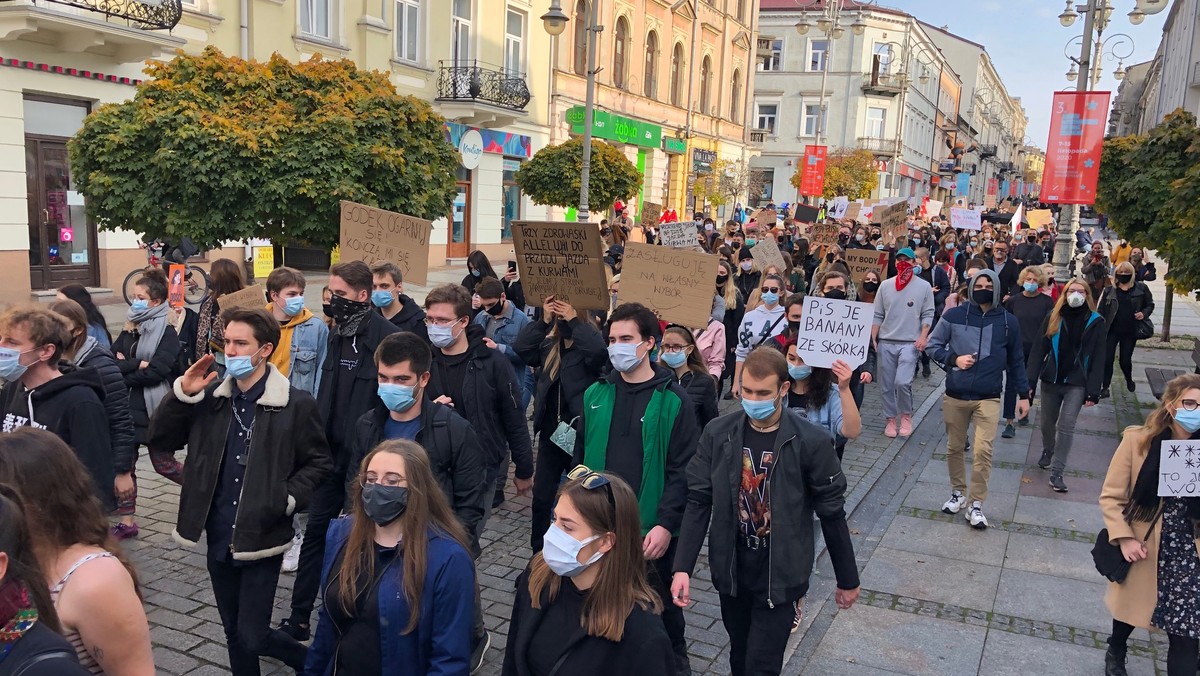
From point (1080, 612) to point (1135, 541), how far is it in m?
1.51

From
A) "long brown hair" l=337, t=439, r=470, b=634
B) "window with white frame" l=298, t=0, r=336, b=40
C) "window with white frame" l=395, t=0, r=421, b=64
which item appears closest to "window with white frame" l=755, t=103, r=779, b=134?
"window with white frame" l=395, t=0, r=421, b=64

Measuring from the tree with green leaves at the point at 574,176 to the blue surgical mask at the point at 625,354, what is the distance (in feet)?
59.0

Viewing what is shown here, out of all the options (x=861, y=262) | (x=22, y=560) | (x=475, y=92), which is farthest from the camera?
(x=475, y=92)

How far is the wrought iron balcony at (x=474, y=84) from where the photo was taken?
80.2ft

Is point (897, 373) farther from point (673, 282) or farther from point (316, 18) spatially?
point (316, 18)

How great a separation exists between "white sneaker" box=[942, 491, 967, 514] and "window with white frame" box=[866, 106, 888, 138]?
58.2m

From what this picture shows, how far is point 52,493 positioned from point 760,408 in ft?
8.59

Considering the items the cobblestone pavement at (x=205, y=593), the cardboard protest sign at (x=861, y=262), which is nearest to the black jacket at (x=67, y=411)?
the cobblestone pavement at (x=205, y=593)

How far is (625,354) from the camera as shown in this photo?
4.61 meters

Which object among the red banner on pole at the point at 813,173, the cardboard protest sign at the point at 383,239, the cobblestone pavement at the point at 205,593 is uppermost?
the red banner on pole at the point at 813,173

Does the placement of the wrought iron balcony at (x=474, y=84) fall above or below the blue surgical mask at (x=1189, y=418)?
above

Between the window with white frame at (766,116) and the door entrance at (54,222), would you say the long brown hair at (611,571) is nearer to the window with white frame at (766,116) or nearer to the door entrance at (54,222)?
the door entrance at (54,222)

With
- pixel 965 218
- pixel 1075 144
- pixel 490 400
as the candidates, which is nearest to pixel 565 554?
pixel 490 400

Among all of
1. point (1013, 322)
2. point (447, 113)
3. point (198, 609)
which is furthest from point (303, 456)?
point (447, 113)
